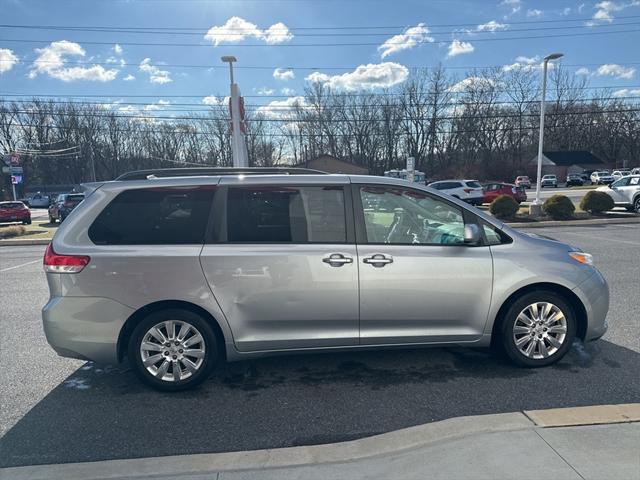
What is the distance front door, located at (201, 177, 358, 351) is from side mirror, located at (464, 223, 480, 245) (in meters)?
0.98

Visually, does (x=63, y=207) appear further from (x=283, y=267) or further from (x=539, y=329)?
(x=539, y=329)

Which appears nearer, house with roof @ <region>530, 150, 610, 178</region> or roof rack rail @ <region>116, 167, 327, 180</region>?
roof rack rail @ <region>116, 167, 327, 180</region>

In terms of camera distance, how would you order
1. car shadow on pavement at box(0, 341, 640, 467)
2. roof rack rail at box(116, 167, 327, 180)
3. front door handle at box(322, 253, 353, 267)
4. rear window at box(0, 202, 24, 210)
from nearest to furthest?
car shadow on pavement at box(0, 341, 640, 467), front door handle at box(322, 253, 353, 267), roof rack rail at box(116, 167, 327, 180), rear window at box(0, 202, 24, 210)

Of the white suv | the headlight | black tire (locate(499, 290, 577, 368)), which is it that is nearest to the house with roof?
the white suv

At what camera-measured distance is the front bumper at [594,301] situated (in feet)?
11.9

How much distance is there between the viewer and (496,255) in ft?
11.6

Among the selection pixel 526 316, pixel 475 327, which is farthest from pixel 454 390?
pixel 526 316

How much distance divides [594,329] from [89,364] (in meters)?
4.96

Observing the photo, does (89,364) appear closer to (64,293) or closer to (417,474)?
(64,293)

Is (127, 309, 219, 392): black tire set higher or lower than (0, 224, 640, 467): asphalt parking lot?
higher

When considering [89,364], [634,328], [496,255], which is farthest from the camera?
[634,328]

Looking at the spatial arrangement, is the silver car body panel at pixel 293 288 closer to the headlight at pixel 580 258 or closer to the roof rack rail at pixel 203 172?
the headlight at pixel 580 258

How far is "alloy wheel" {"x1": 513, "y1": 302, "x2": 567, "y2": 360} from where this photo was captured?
3.63m

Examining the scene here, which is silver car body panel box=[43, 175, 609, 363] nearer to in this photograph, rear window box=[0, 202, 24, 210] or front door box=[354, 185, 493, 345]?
front door box=[354, 185, 493, 345]
